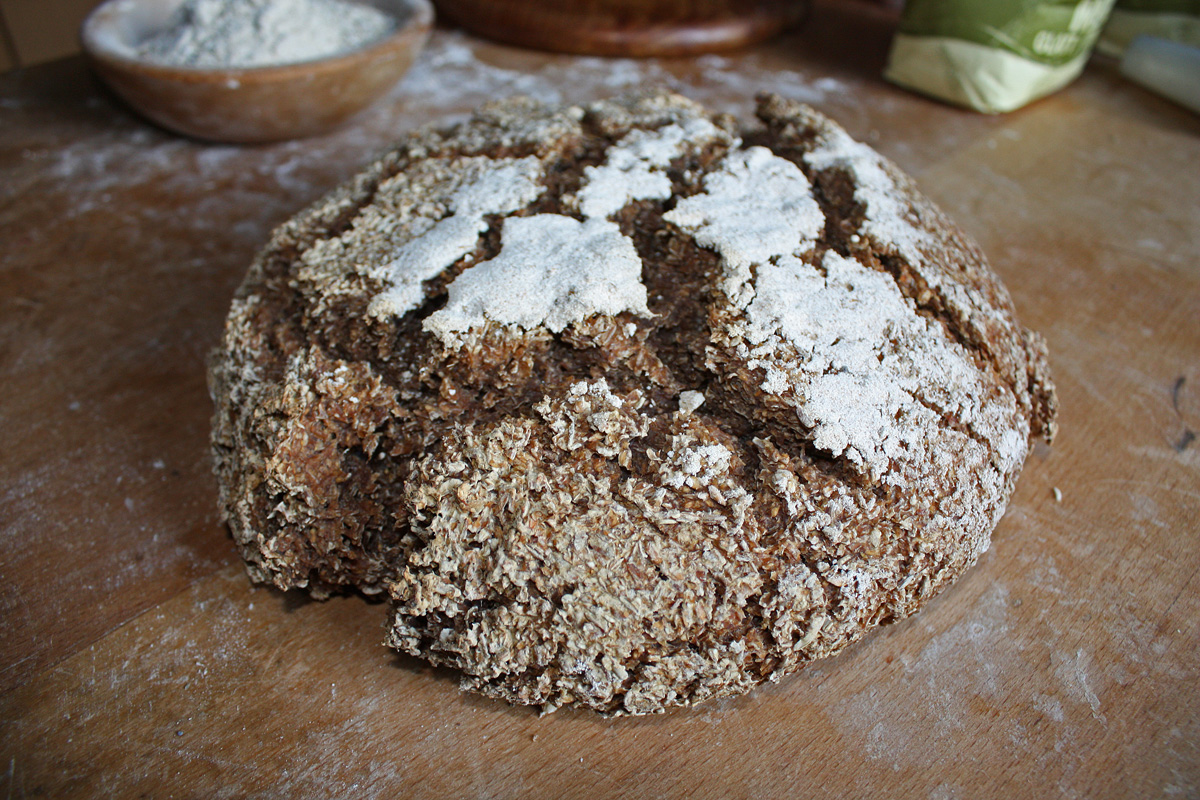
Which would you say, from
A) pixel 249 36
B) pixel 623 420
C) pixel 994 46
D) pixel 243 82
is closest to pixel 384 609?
pixel 623 420

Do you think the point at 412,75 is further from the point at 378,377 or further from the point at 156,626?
the point at 156,626

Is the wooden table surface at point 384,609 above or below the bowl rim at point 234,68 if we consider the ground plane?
below

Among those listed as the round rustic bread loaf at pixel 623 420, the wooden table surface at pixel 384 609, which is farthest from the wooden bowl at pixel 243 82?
the round rustic bread loaf at pixel 623 420

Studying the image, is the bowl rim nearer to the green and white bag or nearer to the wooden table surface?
the wooden table surface

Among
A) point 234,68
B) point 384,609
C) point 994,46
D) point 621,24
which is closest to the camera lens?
point 384,609

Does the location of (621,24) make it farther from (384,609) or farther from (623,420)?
(384,609)

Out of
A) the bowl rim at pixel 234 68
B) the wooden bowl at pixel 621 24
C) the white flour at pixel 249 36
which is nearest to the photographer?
the bowl rim at pixel 234 68

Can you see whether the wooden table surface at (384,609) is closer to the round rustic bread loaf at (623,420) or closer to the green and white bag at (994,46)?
the round rustic bread loaf at (623,420)
